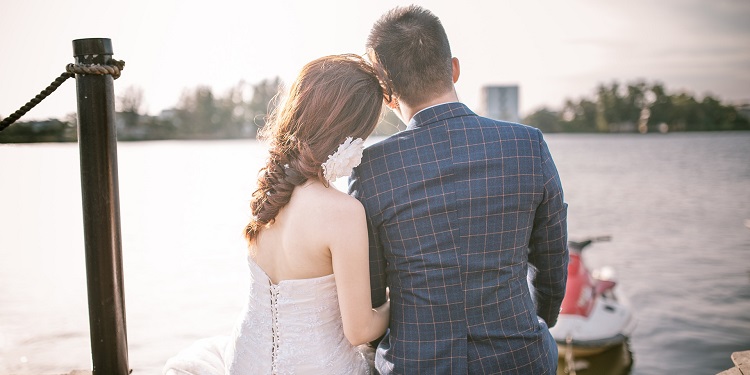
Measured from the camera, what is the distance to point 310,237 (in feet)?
6.87

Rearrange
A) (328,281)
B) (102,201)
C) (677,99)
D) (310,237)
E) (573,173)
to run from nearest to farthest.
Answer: (310,237)
(328,281)
(102,201)
(573,173)
(677,99)

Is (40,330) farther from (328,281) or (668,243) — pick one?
(668,243)

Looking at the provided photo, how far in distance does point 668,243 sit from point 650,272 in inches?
180

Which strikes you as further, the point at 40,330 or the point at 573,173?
the point at 573,173

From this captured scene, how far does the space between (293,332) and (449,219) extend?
2.26 ft

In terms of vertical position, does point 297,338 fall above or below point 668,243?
above

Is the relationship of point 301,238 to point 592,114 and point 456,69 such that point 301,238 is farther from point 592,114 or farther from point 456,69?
point 592,114

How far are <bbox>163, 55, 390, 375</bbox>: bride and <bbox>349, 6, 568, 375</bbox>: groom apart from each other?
108 mm

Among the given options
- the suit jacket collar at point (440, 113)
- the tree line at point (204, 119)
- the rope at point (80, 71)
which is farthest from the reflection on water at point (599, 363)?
the tree line at point (204, 119)

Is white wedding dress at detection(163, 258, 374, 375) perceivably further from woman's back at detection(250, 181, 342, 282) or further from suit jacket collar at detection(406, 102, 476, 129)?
suit jacket collar at detection(406, 102, 476, 129)

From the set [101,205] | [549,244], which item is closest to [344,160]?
[549,244]

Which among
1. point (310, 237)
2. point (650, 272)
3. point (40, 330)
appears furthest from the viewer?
point (650, 272)

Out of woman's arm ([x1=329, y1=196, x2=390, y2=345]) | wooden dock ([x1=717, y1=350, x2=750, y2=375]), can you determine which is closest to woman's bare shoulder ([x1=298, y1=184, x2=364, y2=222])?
woman's arm ([x1=329, y1=196, x2=390, y2=345])

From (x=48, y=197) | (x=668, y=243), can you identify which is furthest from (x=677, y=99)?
(x=48, y=197)
